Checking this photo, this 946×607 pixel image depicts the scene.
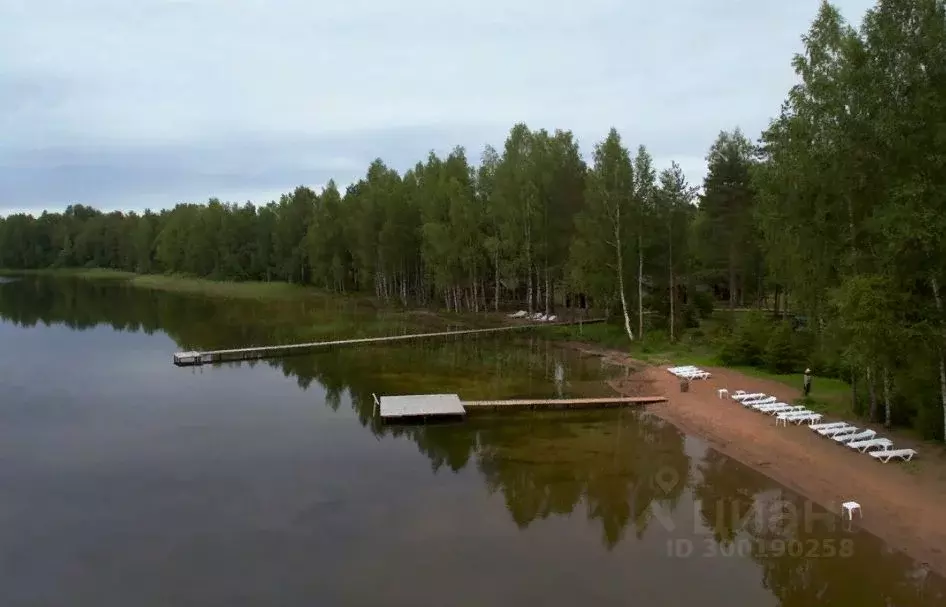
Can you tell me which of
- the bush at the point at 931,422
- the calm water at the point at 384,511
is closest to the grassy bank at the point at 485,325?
the bush at the point at 931,422

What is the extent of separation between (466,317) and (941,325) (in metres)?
41.0

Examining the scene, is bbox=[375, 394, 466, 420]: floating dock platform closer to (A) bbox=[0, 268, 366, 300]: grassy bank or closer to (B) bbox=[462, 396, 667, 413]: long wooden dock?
(B) bbox=[462, 396, 667, 413]: long wooden dock

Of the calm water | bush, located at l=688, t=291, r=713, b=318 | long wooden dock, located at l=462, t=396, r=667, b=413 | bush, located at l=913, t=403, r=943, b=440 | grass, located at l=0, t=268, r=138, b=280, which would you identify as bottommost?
the calm water

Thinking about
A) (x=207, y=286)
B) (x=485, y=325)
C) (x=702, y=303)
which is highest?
(x=207, y=286)

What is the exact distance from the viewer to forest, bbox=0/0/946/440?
18.4m

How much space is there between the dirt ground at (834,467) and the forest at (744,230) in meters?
2.53

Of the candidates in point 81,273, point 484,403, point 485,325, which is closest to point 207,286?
point 81,273

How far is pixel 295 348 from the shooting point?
42.4 metres

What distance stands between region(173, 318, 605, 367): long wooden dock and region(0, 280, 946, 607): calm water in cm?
584

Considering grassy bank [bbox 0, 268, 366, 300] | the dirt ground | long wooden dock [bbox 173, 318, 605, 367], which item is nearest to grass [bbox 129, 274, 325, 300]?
grassy bank [bbox 0, 268, 366, 300]

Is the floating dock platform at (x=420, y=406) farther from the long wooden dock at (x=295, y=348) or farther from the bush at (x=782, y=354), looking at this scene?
the bush at (x=782, y=354)

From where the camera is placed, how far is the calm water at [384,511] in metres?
14.0

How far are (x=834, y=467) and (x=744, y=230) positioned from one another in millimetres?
26731

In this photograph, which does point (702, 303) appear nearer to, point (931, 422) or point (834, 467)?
point (931, 422)
